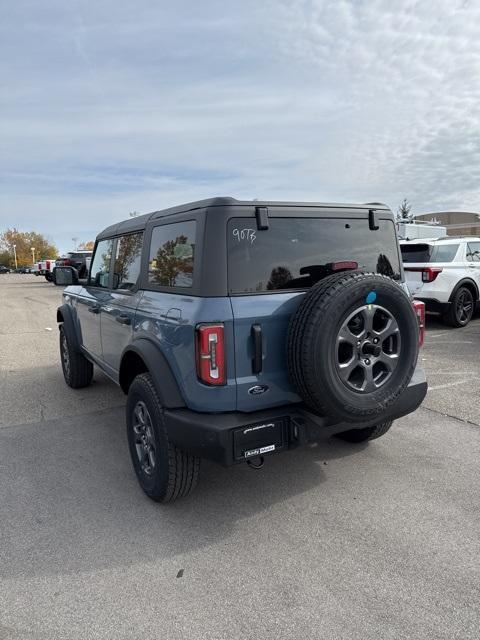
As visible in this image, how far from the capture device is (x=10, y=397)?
5.69 meters

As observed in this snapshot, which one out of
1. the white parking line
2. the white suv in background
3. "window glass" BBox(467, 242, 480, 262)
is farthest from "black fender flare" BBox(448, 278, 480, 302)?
the white parking line

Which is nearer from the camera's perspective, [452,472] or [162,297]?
[162,297]

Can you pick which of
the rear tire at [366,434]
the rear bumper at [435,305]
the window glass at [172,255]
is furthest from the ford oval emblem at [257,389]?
the rear bumper at [435,305]

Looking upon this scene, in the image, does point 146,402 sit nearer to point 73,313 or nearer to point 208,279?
point 208,279

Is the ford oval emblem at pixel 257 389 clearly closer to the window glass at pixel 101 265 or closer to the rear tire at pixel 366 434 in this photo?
the rear tire at pixel 366 434

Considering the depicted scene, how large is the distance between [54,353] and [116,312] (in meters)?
4.88

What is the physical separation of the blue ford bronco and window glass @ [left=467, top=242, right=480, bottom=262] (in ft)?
22.9

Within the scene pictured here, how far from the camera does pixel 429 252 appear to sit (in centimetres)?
895

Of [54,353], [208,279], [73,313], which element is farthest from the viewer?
[54,353]

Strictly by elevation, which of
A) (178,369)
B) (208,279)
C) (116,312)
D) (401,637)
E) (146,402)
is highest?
(208,279)

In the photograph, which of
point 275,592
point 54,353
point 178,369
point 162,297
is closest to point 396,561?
point 275,592

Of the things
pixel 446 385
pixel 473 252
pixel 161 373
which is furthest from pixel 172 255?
pixel 473 252

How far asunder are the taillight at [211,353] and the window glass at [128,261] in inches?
Answer: 50.5

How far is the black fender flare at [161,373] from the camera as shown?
111 inches
